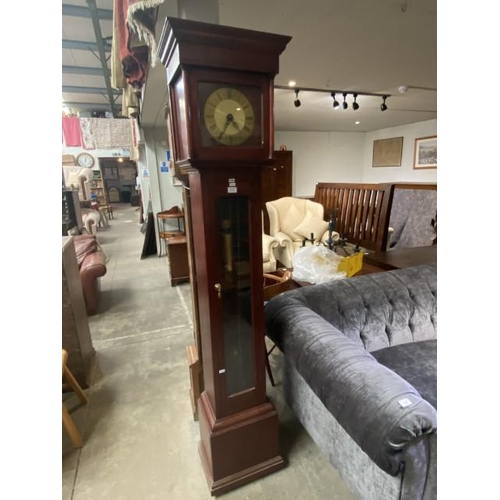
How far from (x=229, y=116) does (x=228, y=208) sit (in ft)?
1.11

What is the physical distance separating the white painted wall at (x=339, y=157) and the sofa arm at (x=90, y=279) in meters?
5.08

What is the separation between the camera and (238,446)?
1365 mm

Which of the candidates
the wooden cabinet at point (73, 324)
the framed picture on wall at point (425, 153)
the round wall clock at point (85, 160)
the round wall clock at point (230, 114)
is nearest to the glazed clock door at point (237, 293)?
the round wall clock at point (230, 114)

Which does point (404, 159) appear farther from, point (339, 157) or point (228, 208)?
point (228, 208)

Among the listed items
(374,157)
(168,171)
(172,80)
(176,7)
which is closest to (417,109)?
(374,157)

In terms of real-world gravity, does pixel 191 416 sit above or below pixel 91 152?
below

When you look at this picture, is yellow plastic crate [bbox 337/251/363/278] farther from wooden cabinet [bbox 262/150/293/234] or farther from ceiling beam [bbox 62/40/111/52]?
wooden cabinet [bbox 262/150/293/234]

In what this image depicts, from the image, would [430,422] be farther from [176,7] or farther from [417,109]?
[417,109]

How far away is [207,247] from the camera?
3.78 ft

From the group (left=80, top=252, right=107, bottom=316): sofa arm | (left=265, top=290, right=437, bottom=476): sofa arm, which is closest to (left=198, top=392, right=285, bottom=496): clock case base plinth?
(left=265, top=290, right=437, bottom=476): sofa arm

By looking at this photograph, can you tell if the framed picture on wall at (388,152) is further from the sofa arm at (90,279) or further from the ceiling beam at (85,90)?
the sofa arm at (90,279)
